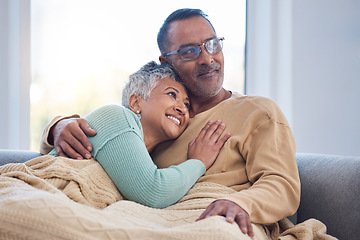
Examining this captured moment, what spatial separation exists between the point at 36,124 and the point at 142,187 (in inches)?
73.8

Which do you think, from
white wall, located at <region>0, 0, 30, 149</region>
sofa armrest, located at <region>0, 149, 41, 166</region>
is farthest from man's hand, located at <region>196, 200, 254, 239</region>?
white wall, located at <region>0, 0, 30, 149</region>

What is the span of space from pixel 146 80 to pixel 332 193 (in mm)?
835

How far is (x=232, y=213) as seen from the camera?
1234mm

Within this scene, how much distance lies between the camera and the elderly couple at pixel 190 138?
4.64 feet

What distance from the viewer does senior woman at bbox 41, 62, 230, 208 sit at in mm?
1411

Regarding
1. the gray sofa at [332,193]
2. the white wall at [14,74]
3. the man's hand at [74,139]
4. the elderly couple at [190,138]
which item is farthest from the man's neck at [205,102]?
the white wall at [14,74]

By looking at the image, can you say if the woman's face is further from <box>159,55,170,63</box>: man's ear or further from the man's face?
<box>159,55,170,63</box>: man's ear

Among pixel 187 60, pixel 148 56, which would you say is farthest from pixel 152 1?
pixel 187 60

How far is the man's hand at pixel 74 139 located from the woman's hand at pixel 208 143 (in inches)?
A: 16.3

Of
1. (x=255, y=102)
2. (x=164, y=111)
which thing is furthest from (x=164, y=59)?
(x=255, y=102)

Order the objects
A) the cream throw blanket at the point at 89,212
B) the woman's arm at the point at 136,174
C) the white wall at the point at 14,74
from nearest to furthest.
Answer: the cream throw blanket at the point at 89,212 < the woman's arm at the point at 136,174 < the white wall at the point at 14,74

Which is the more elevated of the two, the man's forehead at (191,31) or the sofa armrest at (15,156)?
the man's forehead at (191,31)

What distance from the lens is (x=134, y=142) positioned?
4.73 feet

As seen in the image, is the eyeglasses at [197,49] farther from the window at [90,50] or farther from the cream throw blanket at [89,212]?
the window at [90,50]
